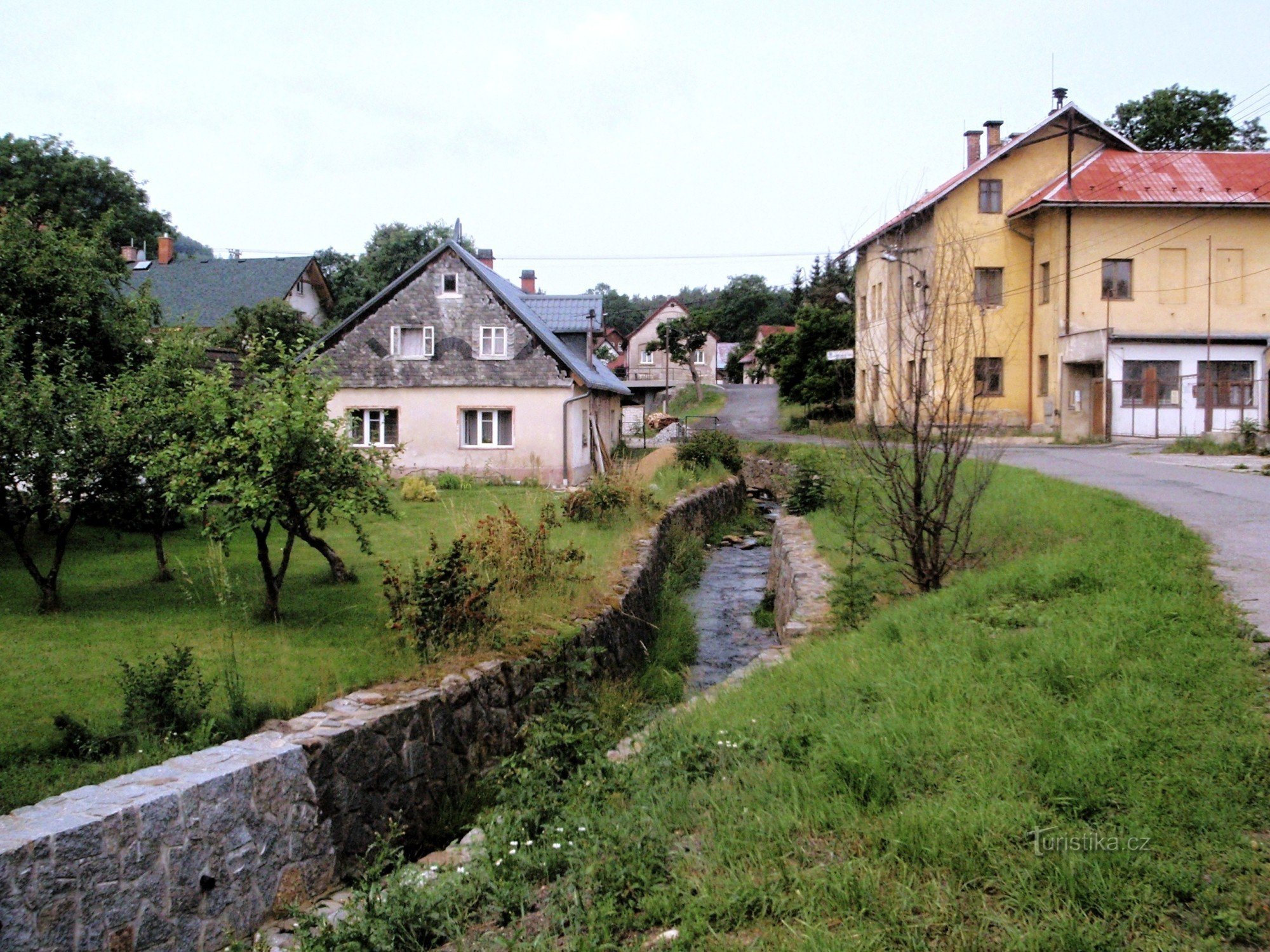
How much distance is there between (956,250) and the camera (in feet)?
31.9

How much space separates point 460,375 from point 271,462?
758 inches

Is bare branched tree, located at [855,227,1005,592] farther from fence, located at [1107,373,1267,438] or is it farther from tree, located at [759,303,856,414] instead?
tree, located at [759,303,856,414]

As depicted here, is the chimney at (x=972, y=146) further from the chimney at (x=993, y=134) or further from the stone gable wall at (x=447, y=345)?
the stone gable wall at (x=447, y=345)

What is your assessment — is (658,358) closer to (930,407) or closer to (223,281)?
(223,281)

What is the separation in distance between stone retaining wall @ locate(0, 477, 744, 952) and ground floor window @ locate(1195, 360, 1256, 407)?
1148 inches

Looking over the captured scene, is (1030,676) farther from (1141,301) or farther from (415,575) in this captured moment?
(1141,301)

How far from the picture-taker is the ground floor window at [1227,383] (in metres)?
31.0

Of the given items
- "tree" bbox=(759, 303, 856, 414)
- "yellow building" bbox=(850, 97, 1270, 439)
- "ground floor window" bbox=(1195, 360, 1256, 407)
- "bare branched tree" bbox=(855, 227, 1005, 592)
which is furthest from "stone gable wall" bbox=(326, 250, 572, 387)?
"ground floor window" bbox=(1195, 360, 1256, 407)

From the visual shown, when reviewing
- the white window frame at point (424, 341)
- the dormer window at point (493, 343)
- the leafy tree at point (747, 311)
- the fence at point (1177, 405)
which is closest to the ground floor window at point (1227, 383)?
the fence at point (1177, 405)

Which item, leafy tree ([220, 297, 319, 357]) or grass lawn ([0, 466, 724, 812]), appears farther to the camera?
leafy tree ([220, 297, 319, 357])

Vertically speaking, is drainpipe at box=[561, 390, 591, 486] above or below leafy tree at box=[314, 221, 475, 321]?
below

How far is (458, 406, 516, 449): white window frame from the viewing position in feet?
93.2

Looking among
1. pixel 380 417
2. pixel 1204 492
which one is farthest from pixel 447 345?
pixel 1204 492

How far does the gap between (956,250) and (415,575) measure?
6.05m
